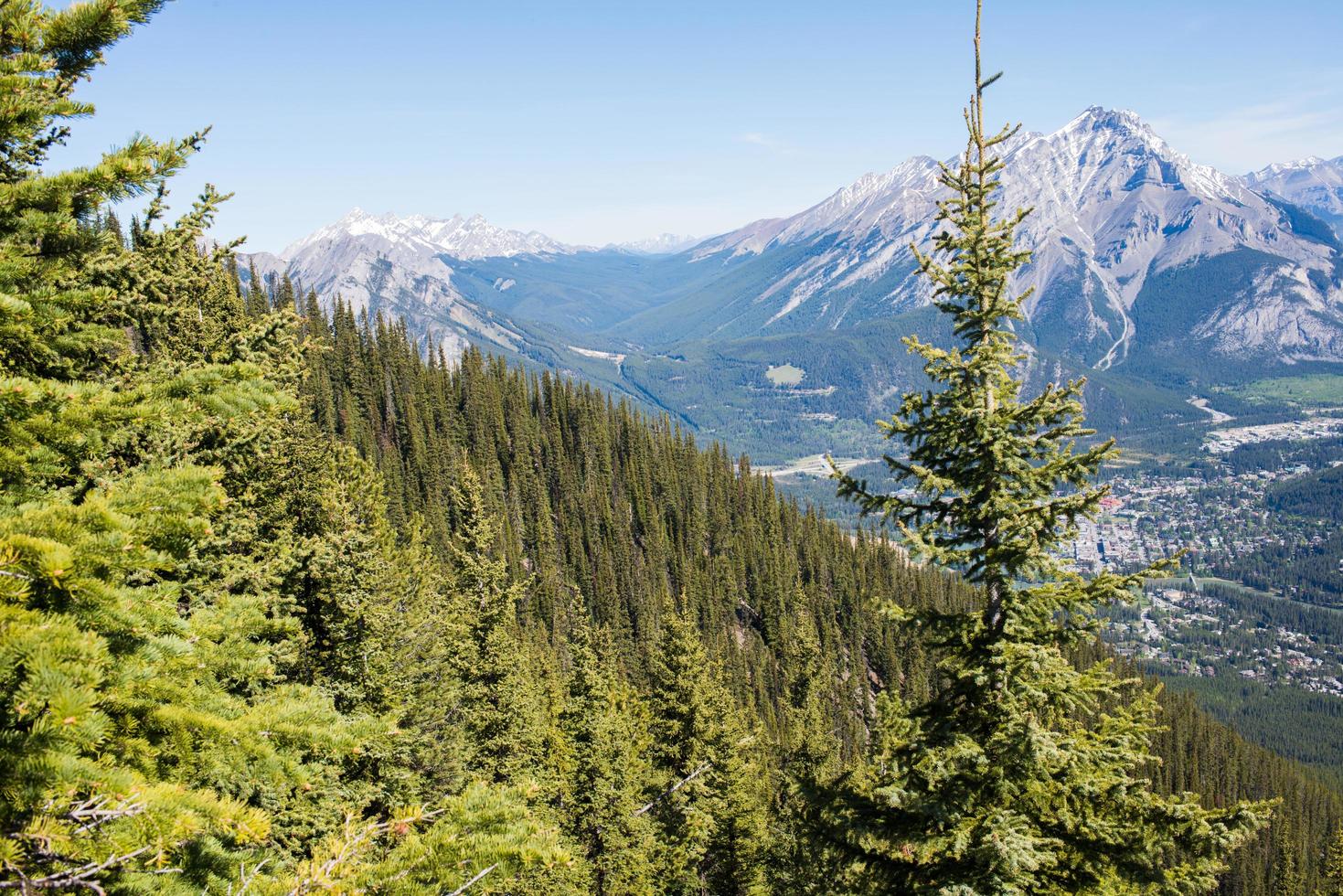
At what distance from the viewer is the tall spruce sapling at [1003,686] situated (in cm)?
1048

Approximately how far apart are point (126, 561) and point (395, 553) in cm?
Result: 2525

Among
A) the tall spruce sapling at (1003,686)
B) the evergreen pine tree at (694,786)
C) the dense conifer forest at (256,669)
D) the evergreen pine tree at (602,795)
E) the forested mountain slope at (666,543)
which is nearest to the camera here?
the dense conifer forest at (256,669)

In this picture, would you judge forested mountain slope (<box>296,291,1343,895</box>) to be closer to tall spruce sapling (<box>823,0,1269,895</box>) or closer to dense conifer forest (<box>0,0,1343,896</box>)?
dense conifer forest (<box>0,0,1343,896</box>)

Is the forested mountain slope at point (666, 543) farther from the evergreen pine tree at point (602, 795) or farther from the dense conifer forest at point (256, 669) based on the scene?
the evergreen pine tree at point (602, 795)

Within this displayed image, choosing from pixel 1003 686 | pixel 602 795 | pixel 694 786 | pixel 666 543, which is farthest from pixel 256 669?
pixel 666 543

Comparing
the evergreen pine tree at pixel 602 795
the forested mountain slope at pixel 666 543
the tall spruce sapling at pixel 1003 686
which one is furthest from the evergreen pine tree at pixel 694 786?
the forested mountain slope at pixel 666 543

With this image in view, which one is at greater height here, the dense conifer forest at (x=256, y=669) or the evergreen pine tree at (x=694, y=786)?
the dense conifer forest at (x=256, y=669)

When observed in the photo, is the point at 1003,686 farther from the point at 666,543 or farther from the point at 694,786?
the point at 666,543

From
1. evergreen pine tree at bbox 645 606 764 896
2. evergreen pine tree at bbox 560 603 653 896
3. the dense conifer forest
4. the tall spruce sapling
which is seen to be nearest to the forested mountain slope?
the dense conifer forest

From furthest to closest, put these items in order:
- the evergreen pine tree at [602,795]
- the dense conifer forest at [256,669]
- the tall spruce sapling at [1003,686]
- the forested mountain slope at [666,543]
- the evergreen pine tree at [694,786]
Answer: the forested mountain slope at [666,543]
the evergreen pine tree at [694,786]
the evergreen pine tree at [602,795]
the tall spruce sapling at [1003,686]
the dense conifer forest at [256,669]

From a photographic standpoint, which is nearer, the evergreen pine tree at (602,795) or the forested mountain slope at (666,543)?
the evergreen pine tree at (602,795)

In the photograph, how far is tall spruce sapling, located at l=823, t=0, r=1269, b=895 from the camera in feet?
34.4

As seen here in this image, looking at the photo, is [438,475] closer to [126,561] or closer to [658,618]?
[658,618]

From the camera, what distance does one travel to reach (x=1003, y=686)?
11.1 metres
